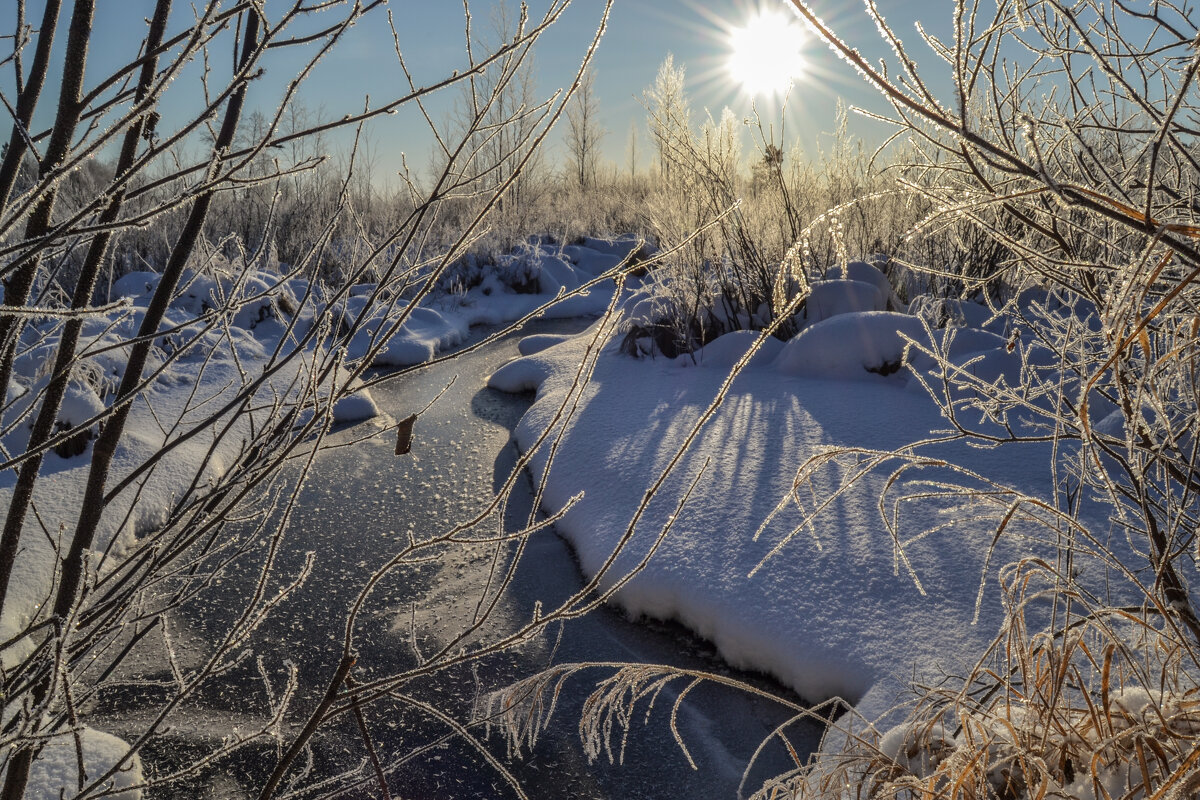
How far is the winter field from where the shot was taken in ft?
2.57

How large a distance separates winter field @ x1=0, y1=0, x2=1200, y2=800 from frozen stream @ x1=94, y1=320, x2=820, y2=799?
19 mm

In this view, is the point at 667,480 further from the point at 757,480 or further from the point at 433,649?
the point at 433,649

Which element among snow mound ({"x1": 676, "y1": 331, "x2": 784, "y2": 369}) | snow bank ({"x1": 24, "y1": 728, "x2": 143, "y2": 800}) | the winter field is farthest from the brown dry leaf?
snow mound ({"x1": 676, "y1": 331, "x2": 784, "y2": 369})

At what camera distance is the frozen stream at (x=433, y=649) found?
1987 millimetres

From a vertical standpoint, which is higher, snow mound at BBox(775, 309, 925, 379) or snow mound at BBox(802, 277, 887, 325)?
snow mound at BBox(802, 277, 887, 325)

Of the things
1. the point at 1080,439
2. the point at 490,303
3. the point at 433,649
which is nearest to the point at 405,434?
the point at 1080,439

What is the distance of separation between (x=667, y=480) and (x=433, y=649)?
4.68 ft

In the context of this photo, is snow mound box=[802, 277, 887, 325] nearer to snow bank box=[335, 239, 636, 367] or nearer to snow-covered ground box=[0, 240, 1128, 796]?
snow-covered ground box=[0, 240, 1128, 796]

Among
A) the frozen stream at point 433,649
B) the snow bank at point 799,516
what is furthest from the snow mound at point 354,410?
the snow bank at point 799,516

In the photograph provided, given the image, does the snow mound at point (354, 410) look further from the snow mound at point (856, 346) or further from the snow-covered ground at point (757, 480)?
the snow mound at point (856, 346)

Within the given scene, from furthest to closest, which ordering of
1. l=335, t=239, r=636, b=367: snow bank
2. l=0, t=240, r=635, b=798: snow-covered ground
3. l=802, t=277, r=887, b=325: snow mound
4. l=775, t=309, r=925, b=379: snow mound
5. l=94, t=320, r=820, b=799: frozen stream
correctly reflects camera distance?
1. l=335, t=239, r=636, b=367: snow bank
2. l=802, t=277, r=887, b=325: snow mound
3. l=775, t=309, r=925, b=379: snow mound
4. l=94, t=320, r=820, b=799: frozen stream
5. l=0, t=240, r=635, b=798: snow-covered ground

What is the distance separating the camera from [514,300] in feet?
31.6

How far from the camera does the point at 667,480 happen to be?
3.54 m

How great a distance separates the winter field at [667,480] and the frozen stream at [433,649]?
0.06 feet
